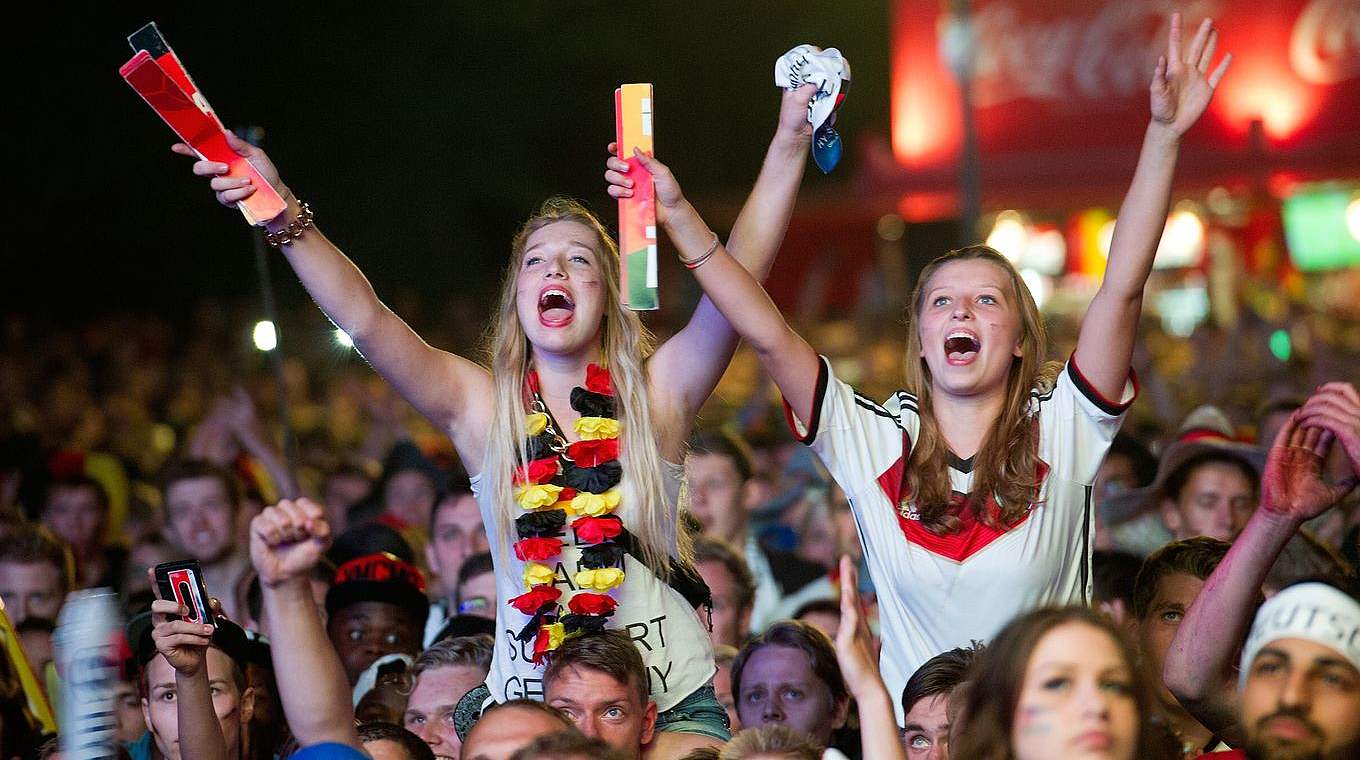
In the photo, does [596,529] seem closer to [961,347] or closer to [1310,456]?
[961,347]

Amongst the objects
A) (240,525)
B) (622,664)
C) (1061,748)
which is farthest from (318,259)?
(240,525)

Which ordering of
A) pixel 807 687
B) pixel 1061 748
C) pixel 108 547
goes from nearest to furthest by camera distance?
pixel 1061 748
pixel 807 687
pixel 108 547

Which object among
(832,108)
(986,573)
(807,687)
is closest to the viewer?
(986,573)

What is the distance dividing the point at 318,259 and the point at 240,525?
4.00 metres

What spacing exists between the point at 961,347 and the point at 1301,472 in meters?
0.85

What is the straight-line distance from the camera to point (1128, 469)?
26.2 ft

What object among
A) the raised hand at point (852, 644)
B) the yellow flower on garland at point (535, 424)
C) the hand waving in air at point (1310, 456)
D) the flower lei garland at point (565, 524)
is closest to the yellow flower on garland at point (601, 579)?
the flower lei garland at point (565, 524)

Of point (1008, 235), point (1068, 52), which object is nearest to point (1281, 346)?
point (1068, 52)

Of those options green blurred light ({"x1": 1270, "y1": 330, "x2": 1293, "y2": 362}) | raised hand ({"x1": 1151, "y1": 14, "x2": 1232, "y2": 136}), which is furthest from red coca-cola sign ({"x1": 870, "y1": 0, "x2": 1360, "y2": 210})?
raised hand ({"x1": 1151, "y1": 14, "x2": 1232, "y2": 136})

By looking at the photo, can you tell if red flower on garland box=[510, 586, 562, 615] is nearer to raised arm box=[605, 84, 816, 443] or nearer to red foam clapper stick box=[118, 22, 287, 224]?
raised arm box=[605, 84, 816, 443]

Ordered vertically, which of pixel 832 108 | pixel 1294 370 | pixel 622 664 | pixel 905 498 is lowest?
pixel 622 664

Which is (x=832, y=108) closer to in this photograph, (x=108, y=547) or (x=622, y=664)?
(x=622, y=664)

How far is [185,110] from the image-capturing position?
4227 millimetres

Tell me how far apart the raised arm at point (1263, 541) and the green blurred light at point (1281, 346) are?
8.48m
